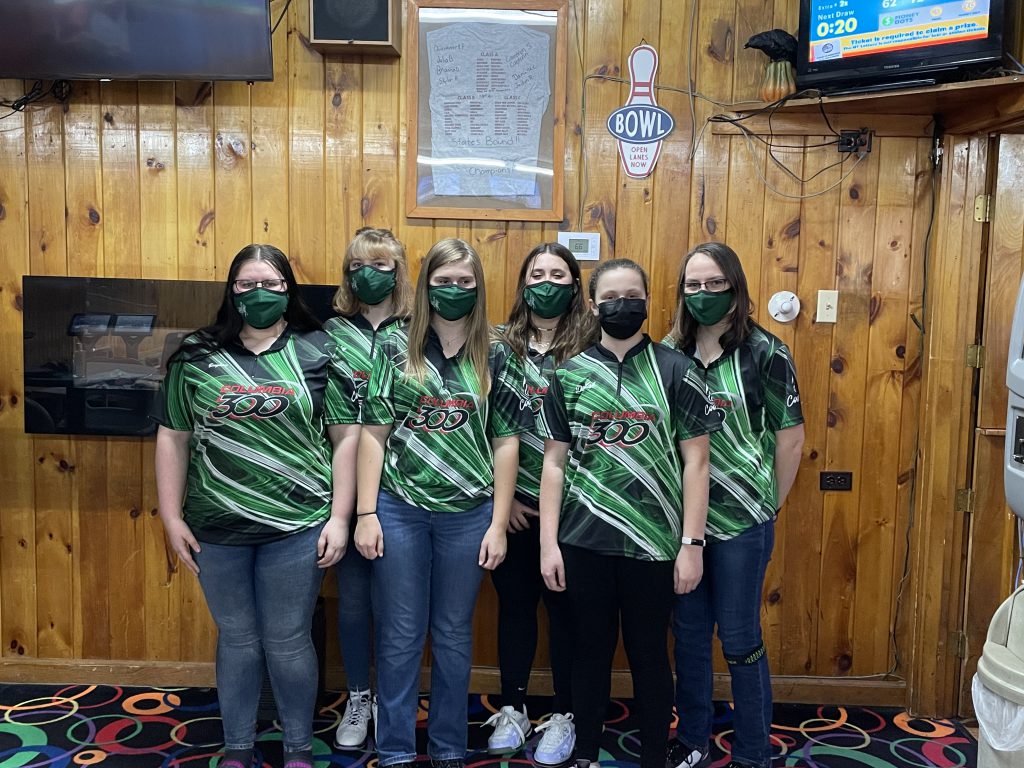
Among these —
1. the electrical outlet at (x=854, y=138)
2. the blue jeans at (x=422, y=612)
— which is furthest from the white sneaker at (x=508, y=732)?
the electrical outlet at (x=854, y=138)

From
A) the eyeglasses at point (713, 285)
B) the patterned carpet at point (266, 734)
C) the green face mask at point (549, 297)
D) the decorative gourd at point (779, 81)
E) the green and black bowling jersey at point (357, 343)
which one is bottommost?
the patterned carpet at point (266, 734)

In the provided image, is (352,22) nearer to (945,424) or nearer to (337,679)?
(337,679)

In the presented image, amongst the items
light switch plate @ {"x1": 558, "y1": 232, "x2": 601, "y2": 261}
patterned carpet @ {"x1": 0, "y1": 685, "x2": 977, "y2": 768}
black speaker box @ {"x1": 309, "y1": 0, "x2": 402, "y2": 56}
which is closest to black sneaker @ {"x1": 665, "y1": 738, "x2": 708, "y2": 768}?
patterned carpet @ {"x1": 0, "y1": 685, "x2": 977, "y2": 768}

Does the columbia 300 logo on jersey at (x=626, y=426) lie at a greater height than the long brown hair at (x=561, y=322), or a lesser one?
lesser

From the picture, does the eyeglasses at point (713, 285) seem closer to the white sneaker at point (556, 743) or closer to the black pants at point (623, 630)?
the black pants at point (623, 630)

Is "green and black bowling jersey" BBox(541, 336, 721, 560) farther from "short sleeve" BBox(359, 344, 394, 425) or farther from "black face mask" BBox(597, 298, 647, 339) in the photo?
"short sleeve" BBox(359, 344, 394, 425)

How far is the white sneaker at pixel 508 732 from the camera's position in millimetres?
2602

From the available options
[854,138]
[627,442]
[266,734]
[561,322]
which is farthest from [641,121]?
[266,734]

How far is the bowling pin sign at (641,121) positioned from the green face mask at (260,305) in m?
1.28

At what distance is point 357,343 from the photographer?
101 inches

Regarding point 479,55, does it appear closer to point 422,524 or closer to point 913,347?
point 422,524

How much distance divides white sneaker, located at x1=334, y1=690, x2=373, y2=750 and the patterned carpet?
0.12 ft

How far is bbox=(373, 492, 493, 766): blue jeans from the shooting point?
232cm

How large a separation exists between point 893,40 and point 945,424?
4.00 feet
